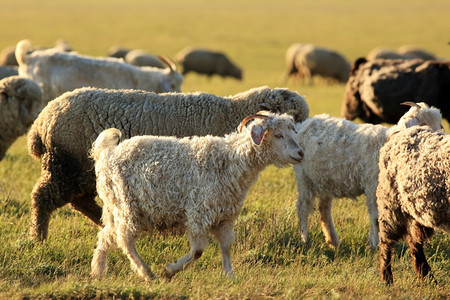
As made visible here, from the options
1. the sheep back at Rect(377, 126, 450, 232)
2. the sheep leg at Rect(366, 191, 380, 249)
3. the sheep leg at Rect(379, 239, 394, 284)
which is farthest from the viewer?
the sheep leg at Rect(366, 191, 380, 249)

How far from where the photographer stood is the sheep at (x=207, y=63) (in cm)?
3503

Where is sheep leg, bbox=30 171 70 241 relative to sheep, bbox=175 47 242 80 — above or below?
above

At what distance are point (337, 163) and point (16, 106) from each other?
445 centimetres

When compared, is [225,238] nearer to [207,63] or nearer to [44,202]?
[44,202]

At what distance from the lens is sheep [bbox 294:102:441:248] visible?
7.48m

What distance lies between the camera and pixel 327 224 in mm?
7867

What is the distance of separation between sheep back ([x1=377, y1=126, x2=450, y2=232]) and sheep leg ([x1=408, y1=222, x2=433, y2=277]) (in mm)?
201

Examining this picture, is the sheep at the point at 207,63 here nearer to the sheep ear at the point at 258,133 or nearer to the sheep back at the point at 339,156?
the sheep back at the point at 339,156

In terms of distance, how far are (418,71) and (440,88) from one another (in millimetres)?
555

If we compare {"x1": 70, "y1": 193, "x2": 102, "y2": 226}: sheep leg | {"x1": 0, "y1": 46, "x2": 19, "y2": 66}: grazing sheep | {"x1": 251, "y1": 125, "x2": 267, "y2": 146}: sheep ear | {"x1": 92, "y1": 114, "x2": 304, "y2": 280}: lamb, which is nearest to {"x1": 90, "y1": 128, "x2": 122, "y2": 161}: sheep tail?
{"x1": 92, "y1": 114, "x2": 304, "y2": 280}: lamb

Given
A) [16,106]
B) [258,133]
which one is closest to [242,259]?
[258,133]

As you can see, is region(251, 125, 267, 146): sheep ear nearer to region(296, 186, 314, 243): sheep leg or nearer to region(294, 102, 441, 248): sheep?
region(294, 102, 441, 248): sheep

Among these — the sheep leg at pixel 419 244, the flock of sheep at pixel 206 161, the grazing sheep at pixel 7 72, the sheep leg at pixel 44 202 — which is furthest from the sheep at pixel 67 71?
the sheep leg at pixel 419 244

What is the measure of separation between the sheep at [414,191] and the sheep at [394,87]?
22.1 feet
